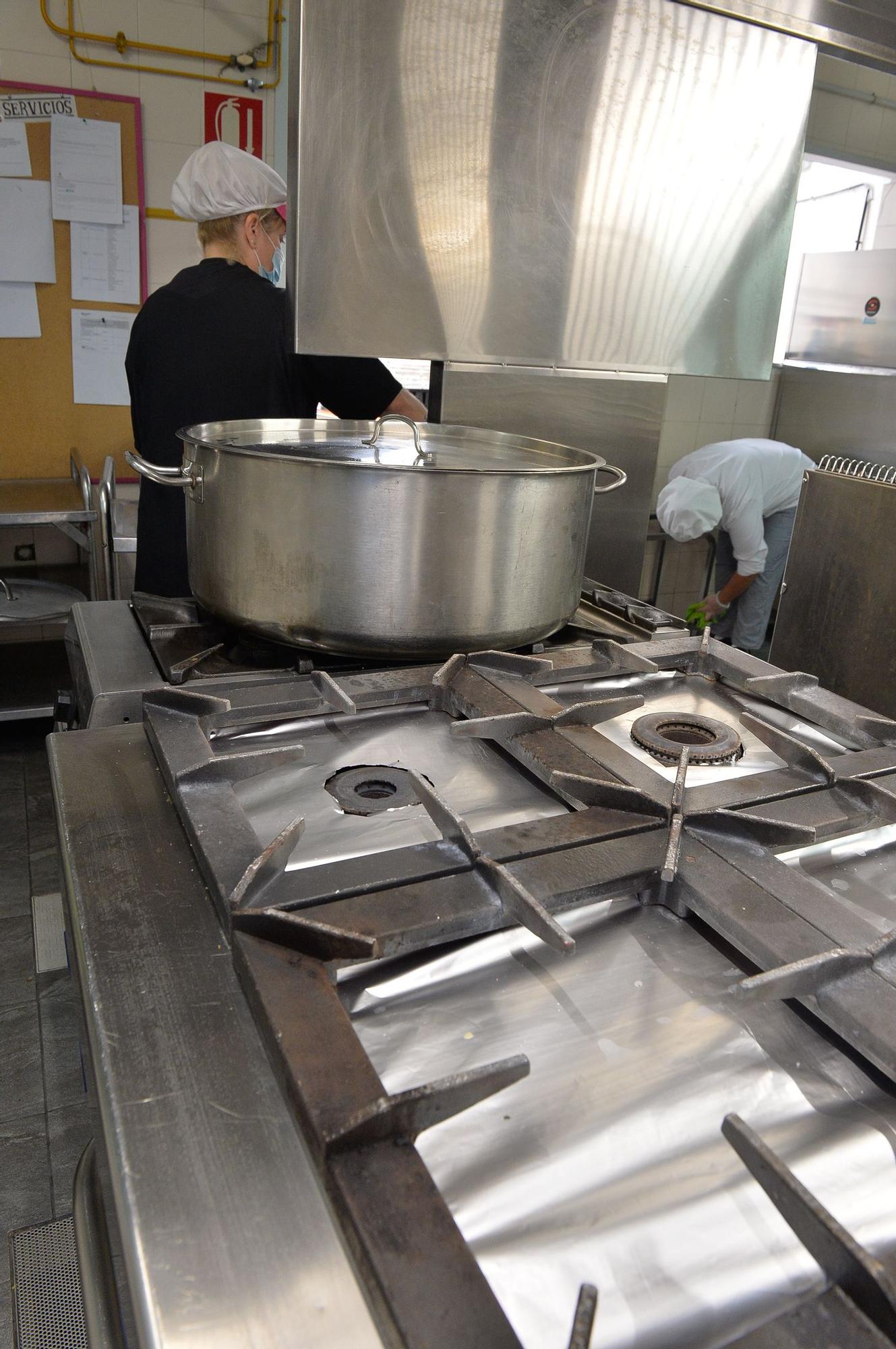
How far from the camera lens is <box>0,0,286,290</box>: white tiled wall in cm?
225

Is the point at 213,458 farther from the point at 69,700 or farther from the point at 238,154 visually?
the point at 238,154

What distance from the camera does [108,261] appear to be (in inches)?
96.9

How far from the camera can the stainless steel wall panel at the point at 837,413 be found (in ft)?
11.6

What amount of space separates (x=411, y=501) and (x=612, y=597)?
0.46 meters

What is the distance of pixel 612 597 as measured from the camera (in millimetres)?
1181

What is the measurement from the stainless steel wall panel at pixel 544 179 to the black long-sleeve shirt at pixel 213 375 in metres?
0.27

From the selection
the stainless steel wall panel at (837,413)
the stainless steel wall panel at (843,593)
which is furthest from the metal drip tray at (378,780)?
the stainless steel wall panel at (837,413)

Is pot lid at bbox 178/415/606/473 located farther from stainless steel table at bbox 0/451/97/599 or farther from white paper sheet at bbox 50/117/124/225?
white paper sheet at bbox 50/117/124/225

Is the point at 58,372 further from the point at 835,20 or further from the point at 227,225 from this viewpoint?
the point at 835,20

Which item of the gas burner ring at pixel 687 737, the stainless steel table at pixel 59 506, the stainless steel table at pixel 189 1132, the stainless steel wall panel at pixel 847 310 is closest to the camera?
the stainless steel table at pixel 189 1132

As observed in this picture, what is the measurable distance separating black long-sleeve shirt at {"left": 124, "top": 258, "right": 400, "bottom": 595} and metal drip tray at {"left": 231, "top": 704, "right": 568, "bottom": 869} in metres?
0.83

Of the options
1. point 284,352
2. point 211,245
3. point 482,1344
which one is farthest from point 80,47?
point 482,1344

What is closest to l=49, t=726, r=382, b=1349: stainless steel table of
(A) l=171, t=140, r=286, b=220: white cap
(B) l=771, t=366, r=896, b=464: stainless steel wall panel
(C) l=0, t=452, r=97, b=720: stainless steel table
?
(A) l=171, t=140, r=286, b=220: white cap

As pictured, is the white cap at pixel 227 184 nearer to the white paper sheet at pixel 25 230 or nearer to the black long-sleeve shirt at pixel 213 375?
the black long-sleeve shirt at pixel 213 375
